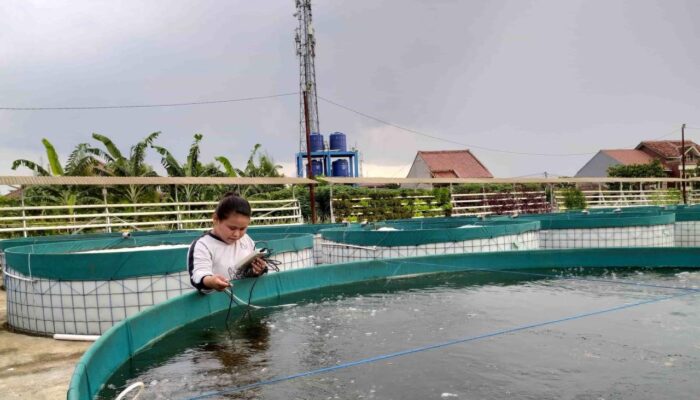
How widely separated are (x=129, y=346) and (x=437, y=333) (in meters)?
1.67

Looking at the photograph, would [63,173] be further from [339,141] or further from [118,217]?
[339,141]

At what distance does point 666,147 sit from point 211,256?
4658 centimetres

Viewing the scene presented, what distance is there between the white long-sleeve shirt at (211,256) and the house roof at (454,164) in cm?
3086

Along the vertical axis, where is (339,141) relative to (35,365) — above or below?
above

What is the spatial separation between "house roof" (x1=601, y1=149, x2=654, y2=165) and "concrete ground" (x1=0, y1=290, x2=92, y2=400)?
41993 mm

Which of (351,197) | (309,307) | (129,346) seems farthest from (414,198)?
(129,346)

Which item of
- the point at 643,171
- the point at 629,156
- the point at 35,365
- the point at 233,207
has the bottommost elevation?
the point at 35,365

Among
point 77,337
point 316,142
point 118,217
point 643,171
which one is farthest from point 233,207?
point 643,171

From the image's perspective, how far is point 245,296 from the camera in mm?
3674

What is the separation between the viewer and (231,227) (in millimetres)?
3055

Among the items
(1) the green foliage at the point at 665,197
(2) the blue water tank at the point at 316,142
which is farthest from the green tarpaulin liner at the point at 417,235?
(2) the blue water tank at the point at 316,142

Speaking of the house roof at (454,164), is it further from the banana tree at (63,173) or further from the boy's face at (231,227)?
the boy's face at (231,227)

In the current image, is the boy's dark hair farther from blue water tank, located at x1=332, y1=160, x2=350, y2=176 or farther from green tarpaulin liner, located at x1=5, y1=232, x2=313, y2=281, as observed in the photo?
blue water tank, located at x1=332, y1=160, x2=350, y2=176

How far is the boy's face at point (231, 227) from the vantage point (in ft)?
9.88
